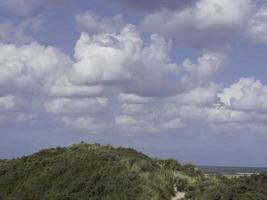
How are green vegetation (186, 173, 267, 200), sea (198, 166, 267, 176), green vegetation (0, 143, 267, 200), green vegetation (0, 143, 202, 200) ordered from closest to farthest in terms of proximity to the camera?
green vegetation (186, 173, 267, 200)
green vegetation (0, 143, 267, 200)
green vegetation (0, 143, 202, 200)
sea (198, 166, 267, 176)

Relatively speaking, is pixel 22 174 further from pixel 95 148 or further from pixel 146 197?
pixel 146 197

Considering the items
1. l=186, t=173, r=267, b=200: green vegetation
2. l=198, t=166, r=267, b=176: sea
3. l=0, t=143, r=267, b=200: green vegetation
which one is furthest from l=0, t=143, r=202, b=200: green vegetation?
l=198, t=166, r=267, b=176: sea

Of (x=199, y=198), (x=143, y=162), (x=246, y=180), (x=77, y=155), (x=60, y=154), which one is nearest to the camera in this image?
(x=199, y=198)

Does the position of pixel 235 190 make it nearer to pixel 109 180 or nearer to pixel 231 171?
pixel 109 180

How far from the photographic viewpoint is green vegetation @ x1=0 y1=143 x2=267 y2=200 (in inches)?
1197

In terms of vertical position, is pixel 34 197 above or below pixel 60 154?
below

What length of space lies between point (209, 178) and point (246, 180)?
5.49 meters

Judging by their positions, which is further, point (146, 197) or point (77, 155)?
point (77, 155)

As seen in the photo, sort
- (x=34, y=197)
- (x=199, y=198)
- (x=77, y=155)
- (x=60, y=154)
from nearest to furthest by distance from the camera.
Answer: (x=199, y=198), (x=34, y=197), (x=77, y=155), (x=60, y=154)

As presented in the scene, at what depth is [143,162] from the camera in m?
36.9

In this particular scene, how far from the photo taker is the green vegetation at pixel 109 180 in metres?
30.4

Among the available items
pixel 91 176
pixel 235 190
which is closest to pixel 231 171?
pixel 91 176

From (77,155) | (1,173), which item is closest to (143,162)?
(77,155)

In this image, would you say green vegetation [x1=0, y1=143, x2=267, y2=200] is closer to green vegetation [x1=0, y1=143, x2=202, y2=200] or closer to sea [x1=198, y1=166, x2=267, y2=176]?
green vegetation [x1=0, y1=143, x2=202, y2=200]
